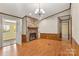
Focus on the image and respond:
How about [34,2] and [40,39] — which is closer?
[34,2]

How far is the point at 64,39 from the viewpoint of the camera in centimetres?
206

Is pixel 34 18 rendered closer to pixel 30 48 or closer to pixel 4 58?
pixel 30 48

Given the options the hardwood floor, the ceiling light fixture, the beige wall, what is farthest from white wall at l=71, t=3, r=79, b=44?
the beige wall

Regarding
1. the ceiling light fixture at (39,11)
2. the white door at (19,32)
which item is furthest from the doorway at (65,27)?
the white door at (19,32)

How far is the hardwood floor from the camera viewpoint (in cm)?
195

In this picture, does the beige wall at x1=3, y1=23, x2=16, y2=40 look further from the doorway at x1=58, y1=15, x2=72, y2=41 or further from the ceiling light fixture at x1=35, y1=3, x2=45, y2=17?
the doorway at x1=58, y1=15, x2=72, y2=41

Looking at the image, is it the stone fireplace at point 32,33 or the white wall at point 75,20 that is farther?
the stone fireplace at point 32,33

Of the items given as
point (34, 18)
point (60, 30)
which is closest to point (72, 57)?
point (60, 30)

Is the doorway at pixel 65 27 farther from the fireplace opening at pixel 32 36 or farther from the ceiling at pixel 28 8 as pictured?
the fireplace opening at pixel 32 36

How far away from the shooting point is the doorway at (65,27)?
2.03m

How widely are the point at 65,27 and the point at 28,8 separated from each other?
0.76m

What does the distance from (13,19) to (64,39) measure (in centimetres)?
100

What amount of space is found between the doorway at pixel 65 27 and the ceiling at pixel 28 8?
7.1 inches

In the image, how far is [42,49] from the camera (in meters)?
2.06
